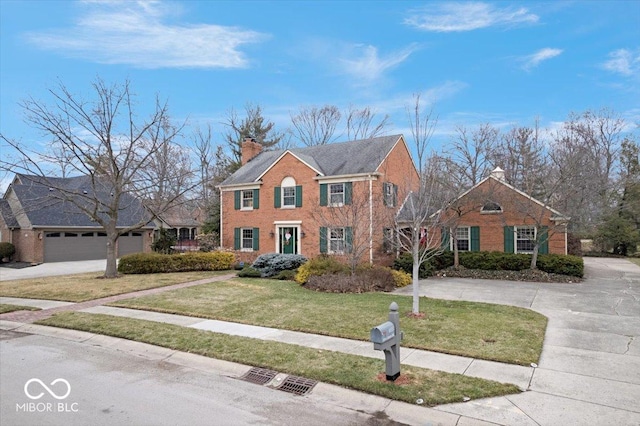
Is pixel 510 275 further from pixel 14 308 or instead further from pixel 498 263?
pixel 14 308

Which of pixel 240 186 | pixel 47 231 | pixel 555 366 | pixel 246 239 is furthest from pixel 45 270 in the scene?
pixel 555 366

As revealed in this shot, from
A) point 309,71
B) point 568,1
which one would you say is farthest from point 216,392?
point 309,71

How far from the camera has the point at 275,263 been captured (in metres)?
17.7

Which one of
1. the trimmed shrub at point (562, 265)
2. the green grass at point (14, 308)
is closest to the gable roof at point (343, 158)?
the trimmed shrub at point (562, 265)

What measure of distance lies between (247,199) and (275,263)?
7.59m

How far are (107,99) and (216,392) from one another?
16231mm

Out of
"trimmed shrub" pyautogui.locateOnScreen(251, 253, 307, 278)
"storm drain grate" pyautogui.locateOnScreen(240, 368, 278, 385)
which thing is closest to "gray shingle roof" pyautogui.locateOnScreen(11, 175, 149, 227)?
"trimmed shrub" pyautogui.locateOnScreen(251, 253, 307, 278)

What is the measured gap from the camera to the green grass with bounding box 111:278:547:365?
6.86 meters

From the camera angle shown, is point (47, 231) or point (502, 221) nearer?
point (502, 221)

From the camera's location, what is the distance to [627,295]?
488 inches

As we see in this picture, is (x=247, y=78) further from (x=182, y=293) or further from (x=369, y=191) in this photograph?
(x=182, y=293)

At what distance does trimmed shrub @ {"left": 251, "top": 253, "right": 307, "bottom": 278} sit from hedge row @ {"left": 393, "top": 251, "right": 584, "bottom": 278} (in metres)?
4.83

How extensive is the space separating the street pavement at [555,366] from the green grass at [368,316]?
1.17ft

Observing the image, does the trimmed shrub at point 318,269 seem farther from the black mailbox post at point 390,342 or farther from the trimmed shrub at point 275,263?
the black mailbox post at point 390,342
